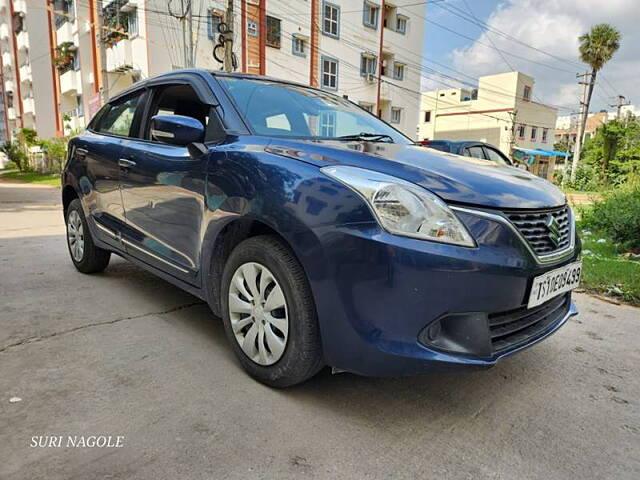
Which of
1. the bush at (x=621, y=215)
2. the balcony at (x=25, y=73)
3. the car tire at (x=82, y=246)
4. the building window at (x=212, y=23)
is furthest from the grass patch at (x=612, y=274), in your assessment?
the balcony at (x=25, y=73)

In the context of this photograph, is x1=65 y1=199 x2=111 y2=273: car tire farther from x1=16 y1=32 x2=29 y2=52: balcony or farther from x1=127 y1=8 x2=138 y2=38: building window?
x1=16 y1=32 x2=29 y2=52: balcony

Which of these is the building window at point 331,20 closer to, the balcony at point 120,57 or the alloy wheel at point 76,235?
the balcony at point 120,57

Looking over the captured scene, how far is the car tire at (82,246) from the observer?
12.5 feet

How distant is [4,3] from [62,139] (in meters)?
22.9

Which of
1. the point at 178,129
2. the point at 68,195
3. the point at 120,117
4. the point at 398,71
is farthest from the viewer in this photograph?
the point at 398,71

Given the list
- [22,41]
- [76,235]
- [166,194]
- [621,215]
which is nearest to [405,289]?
[166,194]

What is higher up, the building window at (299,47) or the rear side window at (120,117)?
the building window at (299,47)

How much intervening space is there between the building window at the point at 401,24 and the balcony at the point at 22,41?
23776 mm

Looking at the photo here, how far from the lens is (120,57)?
16.7m

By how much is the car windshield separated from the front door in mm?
280

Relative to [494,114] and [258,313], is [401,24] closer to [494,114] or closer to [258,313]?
[494,114]

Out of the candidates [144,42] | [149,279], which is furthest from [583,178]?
[149,279]

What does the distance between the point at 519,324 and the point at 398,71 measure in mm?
25328

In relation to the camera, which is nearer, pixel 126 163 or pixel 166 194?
pixel 166 194
